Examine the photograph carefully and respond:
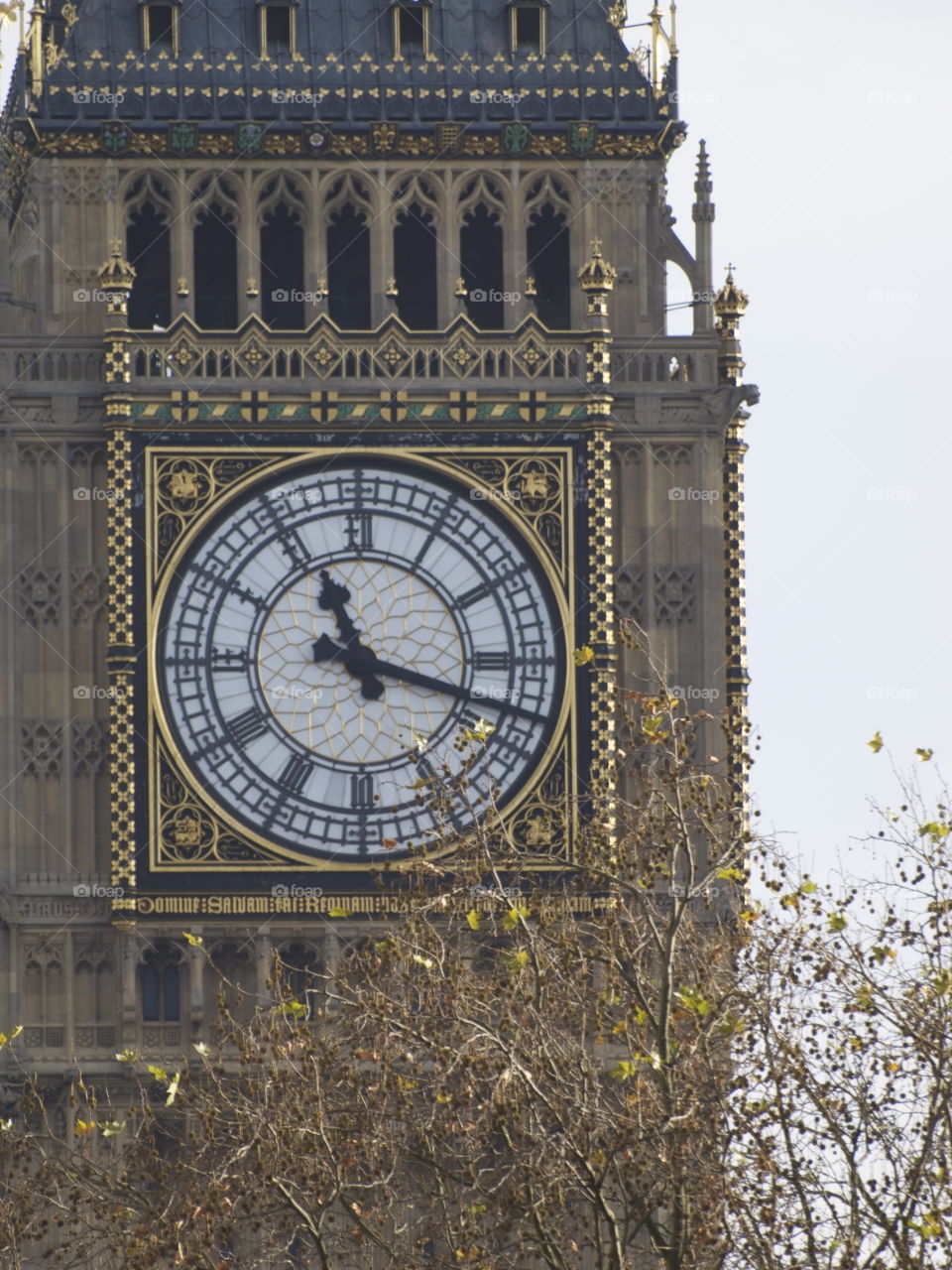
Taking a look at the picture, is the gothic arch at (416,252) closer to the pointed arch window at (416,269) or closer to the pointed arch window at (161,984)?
the pointed arch window at (416,269)

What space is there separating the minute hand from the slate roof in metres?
5.25

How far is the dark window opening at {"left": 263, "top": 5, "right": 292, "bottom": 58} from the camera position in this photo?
55.6 metres

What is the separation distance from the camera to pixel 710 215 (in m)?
55.3

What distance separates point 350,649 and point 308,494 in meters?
1.44

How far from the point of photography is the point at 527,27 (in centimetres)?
5594

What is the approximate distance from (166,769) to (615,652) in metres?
4.14

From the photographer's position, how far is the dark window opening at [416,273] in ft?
184
